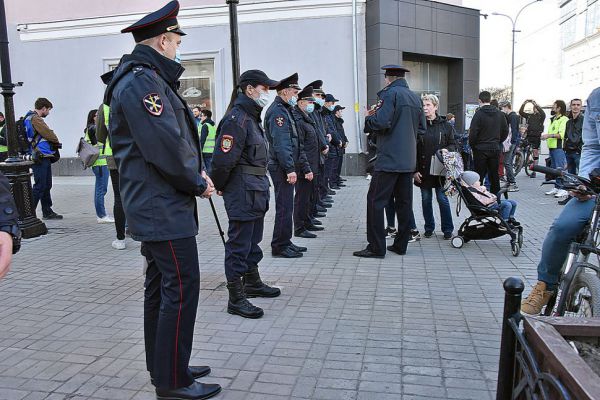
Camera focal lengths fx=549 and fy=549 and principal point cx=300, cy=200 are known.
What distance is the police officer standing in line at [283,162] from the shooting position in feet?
20.3

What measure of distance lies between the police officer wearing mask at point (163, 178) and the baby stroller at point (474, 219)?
450 centimetres

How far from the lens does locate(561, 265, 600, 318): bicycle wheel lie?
9.81 feet

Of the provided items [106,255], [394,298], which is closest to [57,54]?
[106,255]

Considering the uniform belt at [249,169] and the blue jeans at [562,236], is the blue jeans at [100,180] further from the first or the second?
the blue jeans at [562,236]

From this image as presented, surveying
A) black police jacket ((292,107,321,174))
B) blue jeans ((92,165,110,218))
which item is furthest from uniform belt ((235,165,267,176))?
blue jeans ((92,165,110,218))

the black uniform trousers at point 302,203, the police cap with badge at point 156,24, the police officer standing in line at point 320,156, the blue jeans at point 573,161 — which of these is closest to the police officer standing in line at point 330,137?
the police officer standing in line at point 320,156

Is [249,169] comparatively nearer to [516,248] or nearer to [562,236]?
[562,236]

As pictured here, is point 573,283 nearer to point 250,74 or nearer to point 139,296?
point 250,74

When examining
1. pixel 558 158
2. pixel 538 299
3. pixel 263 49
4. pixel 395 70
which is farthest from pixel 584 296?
pixel 263 49

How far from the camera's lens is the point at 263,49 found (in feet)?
51.1

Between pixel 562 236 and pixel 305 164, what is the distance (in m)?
3.90

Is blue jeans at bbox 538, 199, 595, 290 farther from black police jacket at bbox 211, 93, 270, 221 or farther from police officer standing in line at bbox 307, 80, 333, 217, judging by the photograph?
police officer standing in line at bbox 307, 80, 333, 217

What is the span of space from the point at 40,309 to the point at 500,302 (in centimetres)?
401

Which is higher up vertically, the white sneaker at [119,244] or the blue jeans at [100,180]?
the blue jeans at [100,180]
